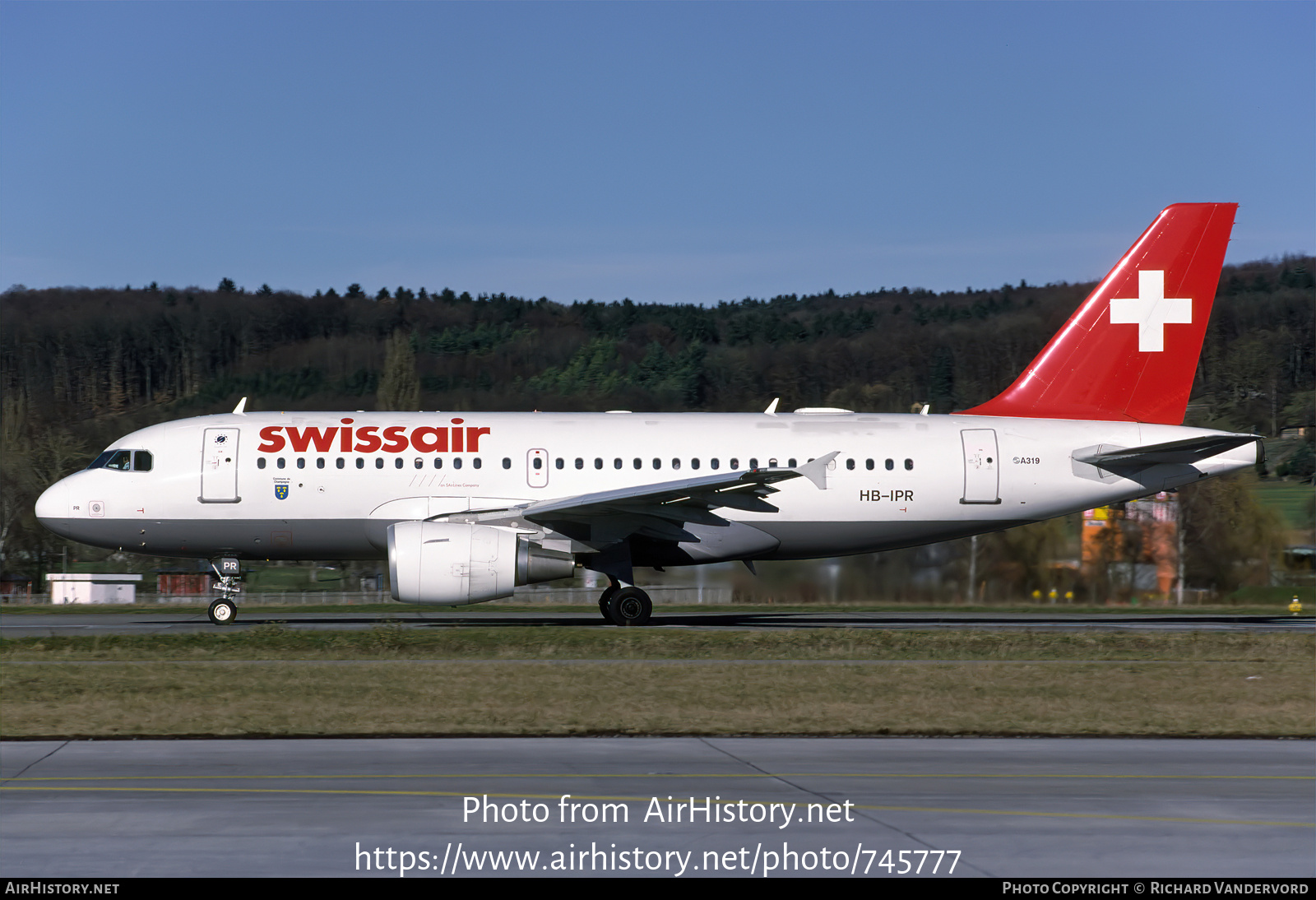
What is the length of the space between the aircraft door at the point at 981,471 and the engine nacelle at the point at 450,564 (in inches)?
354

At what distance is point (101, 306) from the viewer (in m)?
94.1

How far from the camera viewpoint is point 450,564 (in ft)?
71.5

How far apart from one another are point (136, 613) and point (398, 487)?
383 inches

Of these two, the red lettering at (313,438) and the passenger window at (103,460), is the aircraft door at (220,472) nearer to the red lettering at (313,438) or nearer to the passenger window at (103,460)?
the red lettering at (313,438)

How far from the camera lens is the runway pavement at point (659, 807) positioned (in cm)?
750

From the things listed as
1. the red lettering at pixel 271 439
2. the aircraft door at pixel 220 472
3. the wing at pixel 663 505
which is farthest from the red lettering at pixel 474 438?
the aircraft door at pixel 220 472

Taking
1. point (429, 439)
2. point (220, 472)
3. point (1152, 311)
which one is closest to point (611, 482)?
point (429, 439)

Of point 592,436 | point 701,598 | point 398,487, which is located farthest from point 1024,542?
point 398,487

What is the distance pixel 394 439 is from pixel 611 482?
4.07 m

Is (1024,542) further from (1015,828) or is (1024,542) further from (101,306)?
(101,306)

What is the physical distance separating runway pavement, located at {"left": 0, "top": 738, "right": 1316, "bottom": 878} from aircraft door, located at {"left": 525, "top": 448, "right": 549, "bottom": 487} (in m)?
11.8

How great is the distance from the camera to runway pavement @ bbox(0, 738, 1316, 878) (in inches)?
295

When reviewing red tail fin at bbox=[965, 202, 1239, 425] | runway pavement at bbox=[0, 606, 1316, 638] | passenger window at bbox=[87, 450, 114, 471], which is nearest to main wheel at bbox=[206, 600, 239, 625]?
runway pavement at bbox=[0, 606, 1316, 638]
